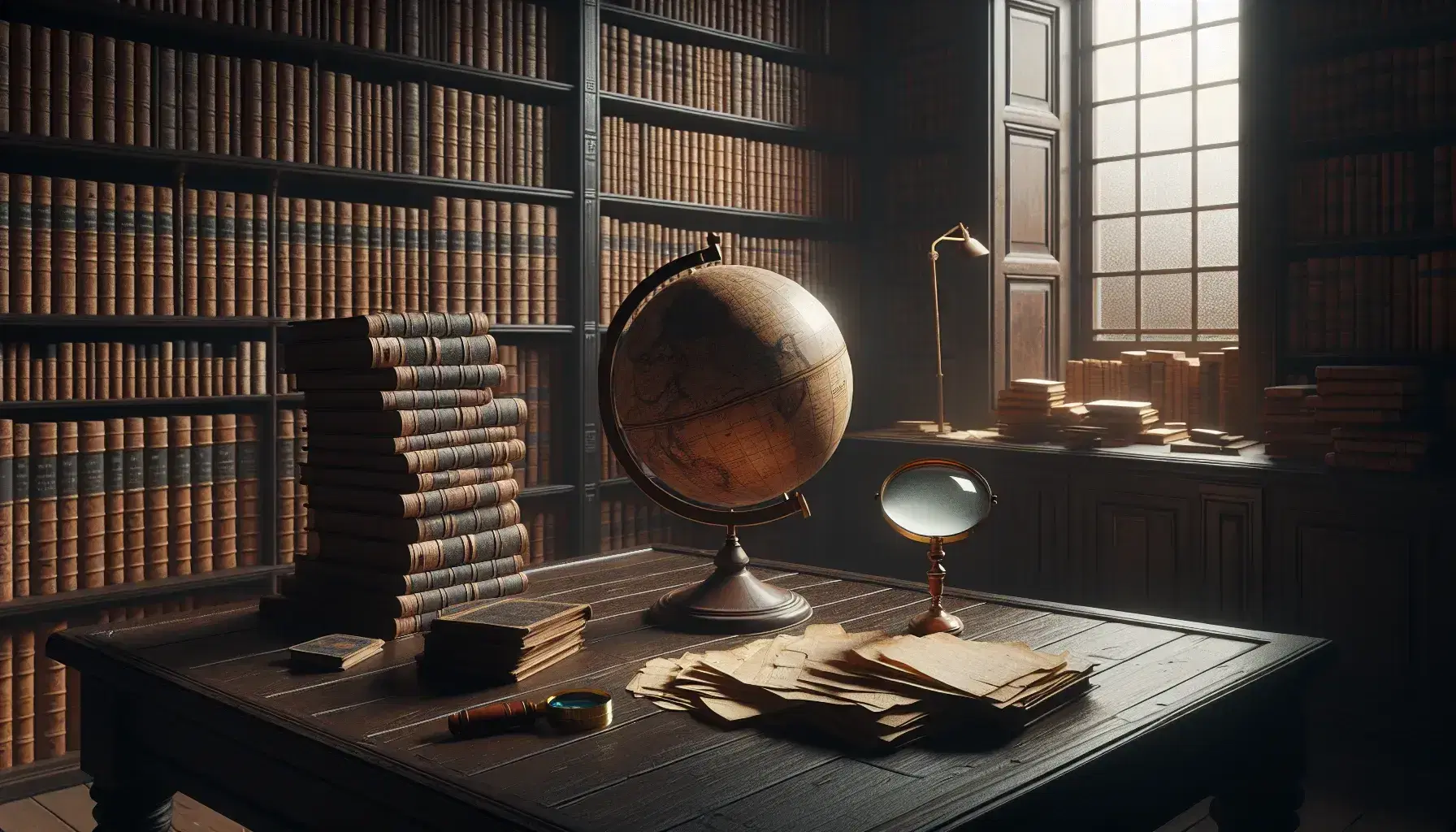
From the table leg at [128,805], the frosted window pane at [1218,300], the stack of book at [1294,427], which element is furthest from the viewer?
the frosted window pane at [1218,300]

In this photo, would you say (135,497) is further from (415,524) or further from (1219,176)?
(1219,176)

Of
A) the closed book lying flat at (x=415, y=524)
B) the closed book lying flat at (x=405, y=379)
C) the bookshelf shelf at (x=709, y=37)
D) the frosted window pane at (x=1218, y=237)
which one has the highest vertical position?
the bookshelf shelf at (x=709, y=37)

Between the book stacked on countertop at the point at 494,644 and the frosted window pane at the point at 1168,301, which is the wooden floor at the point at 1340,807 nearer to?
the book stacked on countertop at the point at 494,644

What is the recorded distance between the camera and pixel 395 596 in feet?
7.13

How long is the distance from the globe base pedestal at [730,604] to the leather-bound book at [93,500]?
2454 mm

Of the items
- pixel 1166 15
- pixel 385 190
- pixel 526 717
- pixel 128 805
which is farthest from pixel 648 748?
pixel 1166 15

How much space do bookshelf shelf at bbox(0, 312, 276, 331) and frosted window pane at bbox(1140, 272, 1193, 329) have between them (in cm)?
385

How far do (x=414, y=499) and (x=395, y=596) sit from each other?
18 cm

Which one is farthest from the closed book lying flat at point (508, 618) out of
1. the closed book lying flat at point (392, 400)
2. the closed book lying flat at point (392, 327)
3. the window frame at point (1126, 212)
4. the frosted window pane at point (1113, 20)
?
the frosted window pane at point (1113, 20)

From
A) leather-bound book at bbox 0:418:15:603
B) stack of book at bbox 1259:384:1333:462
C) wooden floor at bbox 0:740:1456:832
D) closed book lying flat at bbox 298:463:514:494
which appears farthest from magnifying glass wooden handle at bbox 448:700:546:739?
stack of book at bbox 1259:384:1333:462

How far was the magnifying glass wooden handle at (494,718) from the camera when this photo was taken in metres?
1.61

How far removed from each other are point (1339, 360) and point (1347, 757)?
1516 millimetres

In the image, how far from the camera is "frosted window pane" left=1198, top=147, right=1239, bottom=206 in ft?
17.8

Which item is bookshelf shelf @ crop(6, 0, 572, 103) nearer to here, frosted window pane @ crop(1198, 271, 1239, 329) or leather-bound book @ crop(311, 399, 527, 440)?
leather-bound book @ crop(311, 399, 527, 440)
